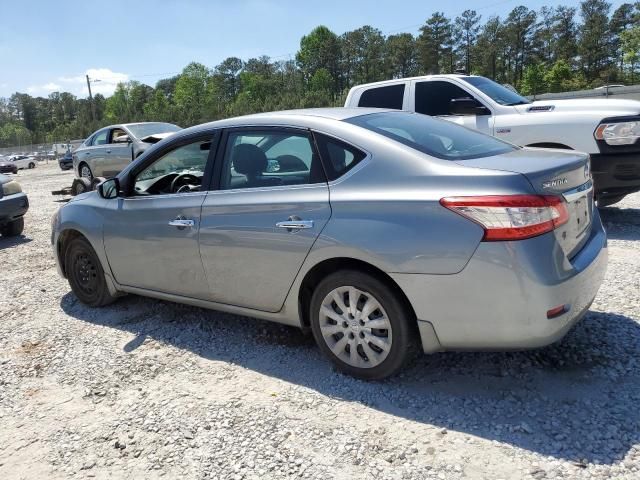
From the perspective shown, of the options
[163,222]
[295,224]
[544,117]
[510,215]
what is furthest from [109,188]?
[544,117]

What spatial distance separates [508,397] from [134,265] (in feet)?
9.68

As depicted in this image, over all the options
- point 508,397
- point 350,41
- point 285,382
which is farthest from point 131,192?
point 350,41

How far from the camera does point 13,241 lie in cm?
856

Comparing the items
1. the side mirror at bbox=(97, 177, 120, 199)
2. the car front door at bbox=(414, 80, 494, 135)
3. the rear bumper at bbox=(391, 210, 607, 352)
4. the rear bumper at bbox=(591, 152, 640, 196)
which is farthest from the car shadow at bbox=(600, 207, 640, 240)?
the side mirror at bbox=(97, 177, 120, 199)

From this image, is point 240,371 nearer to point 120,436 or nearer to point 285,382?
point 285,382

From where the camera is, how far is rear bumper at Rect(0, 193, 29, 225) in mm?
8133

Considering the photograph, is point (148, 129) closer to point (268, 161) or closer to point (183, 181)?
point (183, 181)

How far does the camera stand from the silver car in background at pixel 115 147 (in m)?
12.5

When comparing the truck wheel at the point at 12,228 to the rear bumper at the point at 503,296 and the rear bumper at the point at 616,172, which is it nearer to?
the rear bumper at the point at 503,296

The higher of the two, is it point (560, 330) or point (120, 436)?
point (560, 330)

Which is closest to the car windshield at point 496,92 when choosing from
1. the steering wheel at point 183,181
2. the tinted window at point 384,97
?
the tinted window at point 384,97

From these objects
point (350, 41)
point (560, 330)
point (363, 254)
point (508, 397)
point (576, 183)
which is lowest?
point (508, 397)

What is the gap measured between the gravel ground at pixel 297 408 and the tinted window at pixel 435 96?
3861mm

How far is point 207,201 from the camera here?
371cm
